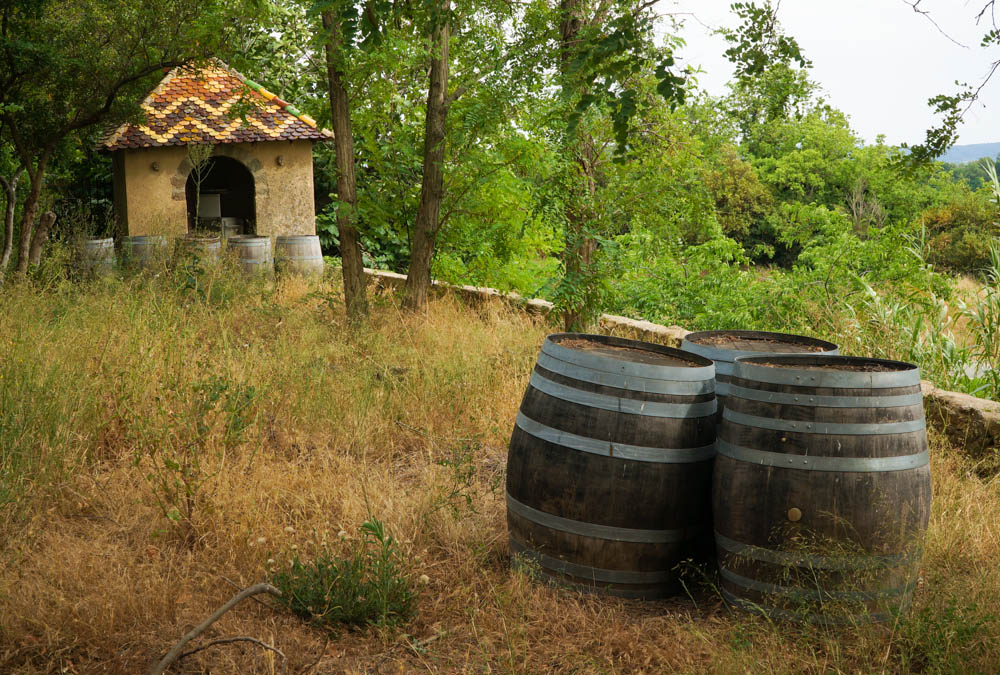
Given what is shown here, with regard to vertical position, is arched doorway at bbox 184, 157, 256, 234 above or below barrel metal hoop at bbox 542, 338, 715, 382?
above

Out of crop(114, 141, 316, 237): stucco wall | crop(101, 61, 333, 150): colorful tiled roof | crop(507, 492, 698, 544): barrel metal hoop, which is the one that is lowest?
crop(507, 492, 698, 544): barrel metal hoop

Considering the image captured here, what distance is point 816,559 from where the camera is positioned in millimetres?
2820

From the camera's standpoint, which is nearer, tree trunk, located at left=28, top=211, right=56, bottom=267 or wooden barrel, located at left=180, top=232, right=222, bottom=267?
tree trunk, located at left=28, top=211, right=56, bottom=267

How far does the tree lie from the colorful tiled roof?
3.06 metres

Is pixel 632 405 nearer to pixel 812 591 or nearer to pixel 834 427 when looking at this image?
pixel 834 427

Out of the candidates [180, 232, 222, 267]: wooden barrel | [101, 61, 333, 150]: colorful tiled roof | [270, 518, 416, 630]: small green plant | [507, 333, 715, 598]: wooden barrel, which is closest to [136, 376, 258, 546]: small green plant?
[270, 518, 416, 630]: small green plant

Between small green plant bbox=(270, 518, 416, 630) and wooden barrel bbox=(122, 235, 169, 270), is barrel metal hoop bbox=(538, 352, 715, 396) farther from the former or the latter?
wooden barrel bbox=(122, 235, 169, 270)

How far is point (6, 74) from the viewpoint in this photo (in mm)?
8383

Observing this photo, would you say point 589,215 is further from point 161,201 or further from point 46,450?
point 161,201

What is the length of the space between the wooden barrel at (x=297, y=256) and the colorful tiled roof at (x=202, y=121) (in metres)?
1.79

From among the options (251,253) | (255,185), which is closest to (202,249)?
(251,253)

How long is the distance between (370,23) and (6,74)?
7788 millimetres

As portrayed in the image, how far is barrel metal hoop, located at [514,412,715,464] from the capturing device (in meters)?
3.06

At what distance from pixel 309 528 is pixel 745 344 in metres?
2.14
